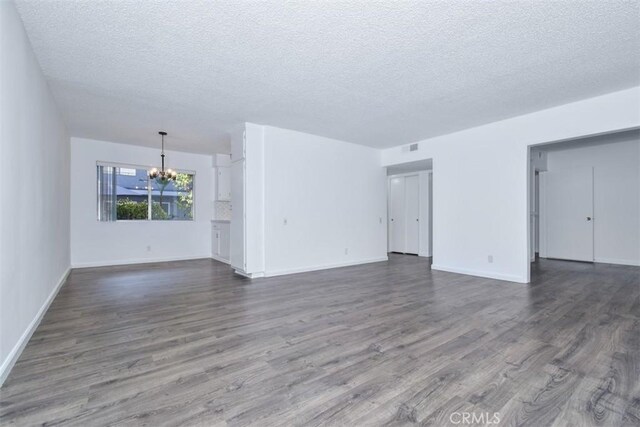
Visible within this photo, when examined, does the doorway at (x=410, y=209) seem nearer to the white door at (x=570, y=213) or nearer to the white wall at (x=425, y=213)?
the white wall at (x=425, y=213)

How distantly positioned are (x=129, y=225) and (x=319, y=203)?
14.0ft

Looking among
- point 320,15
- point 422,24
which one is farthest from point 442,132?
point 320,15

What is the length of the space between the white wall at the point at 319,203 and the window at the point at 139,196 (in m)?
3.09

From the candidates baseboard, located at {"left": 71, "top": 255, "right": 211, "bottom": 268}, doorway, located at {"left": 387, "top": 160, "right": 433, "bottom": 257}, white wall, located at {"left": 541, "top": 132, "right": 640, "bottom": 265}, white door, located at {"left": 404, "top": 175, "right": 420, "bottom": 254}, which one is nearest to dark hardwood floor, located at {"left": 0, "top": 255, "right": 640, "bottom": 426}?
baseboard, located at {"left": 71, "top": 255, "right": 211, "bottom": 268}

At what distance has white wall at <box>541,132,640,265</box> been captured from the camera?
20.2ft

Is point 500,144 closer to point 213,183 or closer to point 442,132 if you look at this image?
point 442,132

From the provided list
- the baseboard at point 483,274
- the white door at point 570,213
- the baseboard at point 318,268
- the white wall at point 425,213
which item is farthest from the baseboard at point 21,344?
the white door at point 570,213

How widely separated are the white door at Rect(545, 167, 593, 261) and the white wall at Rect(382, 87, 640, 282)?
3.47 metres

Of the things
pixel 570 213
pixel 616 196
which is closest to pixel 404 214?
pixel 570 213

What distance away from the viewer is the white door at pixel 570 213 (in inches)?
267

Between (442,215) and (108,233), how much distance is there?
693 cm

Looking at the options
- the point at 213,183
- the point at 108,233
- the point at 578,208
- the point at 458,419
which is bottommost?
the point at 458,419

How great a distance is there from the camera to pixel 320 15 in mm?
2273

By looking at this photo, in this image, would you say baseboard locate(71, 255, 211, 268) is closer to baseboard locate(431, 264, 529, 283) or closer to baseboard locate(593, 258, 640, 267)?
baseboard locate(431, 264, 529, 283)
